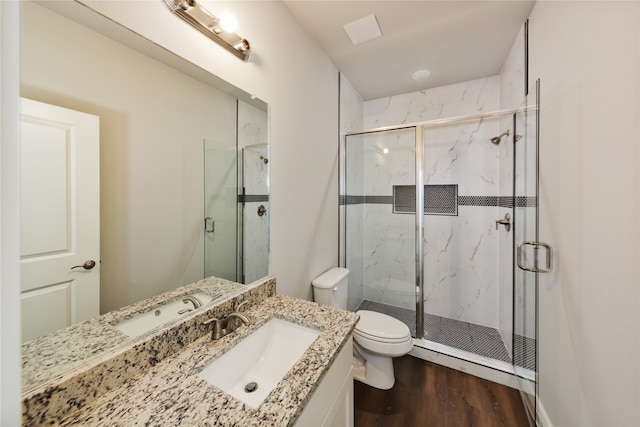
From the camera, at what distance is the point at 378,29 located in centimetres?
167

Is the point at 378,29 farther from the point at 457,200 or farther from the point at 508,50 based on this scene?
the point at 457,200

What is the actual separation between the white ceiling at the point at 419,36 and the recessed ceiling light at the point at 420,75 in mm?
39

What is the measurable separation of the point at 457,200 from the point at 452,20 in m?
1.54

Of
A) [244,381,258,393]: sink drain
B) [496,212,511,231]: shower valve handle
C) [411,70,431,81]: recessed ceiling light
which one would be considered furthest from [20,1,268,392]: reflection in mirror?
[496,212,511,231]: shower valve handle

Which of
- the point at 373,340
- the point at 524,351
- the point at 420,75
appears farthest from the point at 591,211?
the point at 420,75

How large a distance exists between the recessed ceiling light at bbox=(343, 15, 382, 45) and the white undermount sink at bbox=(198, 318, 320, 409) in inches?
75.3

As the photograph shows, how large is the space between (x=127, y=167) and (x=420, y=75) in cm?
250

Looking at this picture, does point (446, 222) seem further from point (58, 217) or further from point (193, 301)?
point (58, 217)

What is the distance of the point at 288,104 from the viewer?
Result: 153cm

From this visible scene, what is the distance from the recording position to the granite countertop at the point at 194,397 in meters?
0.58

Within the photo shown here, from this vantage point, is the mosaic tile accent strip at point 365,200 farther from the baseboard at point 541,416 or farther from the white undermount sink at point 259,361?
the baseboard at point 541,416

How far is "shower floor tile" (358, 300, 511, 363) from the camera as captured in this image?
6.47ft

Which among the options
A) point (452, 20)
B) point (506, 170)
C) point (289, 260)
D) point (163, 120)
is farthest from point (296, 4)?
point (506, 170)

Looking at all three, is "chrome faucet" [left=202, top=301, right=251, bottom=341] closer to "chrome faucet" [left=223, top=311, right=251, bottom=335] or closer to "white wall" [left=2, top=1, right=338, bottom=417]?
"chrome faucet" [left=223, top=311, right=251, bottom=335]
